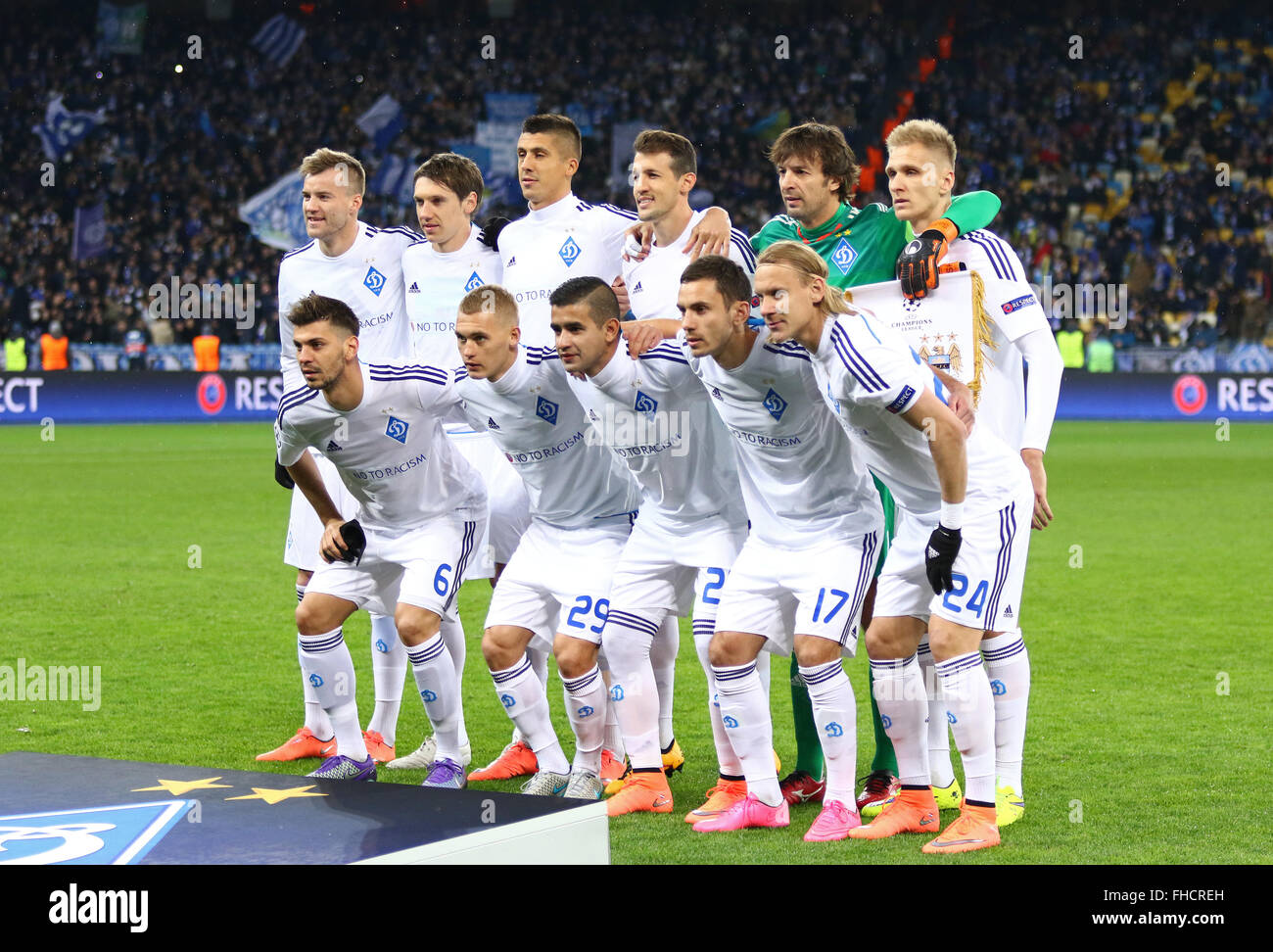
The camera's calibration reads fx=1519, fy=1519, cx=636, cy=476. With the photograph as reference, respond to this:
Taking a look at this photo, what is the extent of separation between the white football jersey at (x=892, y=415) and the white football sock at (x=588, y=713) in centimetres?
132

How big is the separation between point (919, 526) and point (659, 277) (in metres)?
1.45

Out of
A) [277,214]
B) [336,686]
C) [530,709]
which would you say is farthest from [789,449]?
[277,214]

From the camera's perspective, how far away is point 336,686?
19.0ft

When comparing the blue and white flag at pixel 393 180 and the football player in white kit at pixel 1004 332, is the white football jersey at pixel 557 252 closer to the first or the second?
the football player in white kit at pixel 1004 332

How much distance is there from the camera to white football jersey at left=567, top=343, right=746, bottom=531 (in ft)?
17.3

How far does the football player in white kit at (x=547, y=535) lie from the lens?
17.9 ft

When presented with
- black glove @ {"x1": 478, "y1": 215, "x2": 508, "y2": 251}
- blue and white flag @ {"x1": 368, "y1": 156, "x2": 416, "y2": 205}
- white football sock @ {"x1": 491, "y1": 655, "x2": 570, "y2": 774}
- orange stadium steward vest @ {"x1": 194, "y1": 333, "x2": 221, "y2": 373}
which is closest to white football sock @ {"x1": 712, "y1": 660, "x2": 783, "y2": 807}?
white football sock @ {"x1": 491, "y1": 655, "x2": 570, "y2": 774}

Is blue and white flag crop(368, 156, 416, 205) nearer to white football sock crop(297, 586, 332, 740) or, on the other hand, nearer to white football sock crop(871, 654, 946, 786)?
white football sock crop(297, 586, 332, 740)

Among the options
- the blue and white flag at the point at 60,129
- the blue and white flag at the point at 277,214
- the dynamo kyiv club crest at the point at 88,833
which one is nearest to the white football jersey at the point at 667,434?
the dynamo kyiv club crest at the point at 88,833

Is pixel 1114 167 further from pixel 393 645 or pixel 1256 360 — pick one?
pixel 393 645

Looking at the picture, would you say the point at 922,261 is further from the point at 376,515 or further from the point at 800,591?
the point at 376,515

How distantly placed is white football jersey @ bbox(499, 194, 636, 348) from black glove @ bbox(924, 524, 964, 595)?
2.16m
